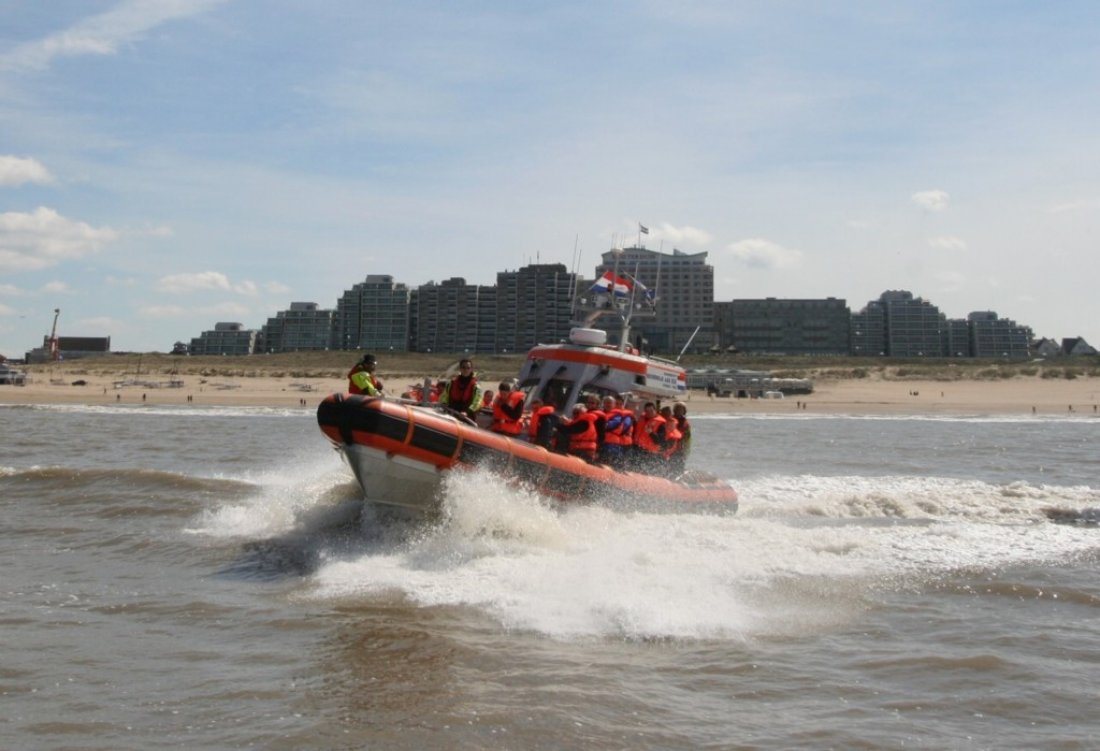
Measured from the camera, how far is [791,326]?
99938mm

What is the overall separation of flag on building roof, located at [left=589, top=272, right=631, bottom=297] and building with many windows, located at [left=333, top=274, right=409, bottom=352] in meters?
92.7

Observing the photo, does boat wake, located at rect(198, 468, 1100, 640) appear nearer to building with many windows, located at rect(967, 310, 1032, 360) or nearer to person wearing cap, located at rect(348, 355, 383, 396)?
person wearing cap, located at rect(348, 355, 383, 396)

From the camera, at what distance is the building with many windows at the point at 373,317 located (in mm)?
106562

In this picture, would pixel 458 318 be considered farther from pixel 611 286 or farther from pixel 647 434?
pixel 647 434

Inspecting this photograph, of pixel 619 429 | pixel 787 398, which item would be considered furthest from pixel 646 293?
pixel 787 398

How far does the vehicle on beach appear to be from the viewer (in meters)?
8.52

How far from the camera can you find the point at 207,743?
4.58m

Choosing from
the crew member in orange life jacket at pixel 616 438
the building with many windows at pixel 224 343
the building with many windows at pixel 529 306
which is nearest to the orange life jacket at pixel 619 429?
the crew member in orange life jacket at pixel 616 438

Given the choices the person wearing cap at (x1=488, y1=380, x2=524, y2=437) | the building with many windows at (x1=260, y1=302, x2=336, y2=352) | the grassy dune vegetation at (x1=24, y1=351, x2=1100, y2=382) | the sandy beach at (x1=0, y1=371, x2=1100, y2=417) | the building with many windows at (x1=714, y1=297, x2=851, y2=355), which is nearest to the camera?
the person wearing cap at (x1=488, y1=380, x2=524, y2=437)

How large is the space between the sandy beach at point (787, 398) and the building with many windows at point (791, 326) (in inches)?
1786

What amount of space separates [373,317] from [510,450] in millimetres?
102548

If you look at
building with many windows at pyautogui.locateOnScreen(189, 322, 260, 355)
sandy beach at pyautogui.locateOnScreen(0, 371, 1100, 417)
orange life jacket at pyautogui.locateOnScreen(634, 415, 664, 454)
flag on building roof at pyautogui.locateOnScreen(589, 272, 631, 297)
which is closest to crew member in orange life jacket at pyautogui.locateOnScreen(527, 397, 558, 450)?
orange life jacket at pyautogui.locateOnScreen(634, 415, 664, 454)

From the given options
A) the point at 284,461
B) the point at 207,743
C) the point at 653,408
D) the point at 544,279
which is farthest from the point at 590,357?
the point at 544,279

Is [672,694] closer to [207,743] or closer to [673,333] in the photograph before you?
[207,743]
